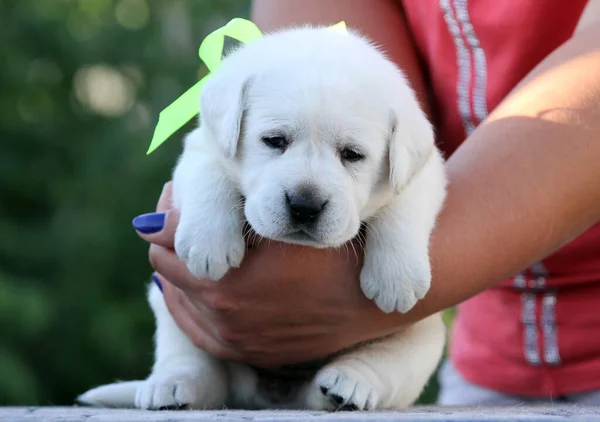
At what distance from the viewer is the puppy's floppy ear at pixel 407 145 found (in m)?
2.48

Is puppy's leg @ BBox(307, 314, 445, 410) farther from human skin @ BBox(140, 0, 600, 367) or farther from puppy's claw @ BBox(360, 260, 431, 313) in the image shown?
puppy's claw @ BBox(360, 260, 431, 313)

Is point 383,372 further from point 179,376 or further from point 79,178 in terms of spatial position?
point 79,178

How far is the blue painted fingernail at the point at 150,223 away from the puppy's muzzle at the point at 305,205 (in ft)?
1.57

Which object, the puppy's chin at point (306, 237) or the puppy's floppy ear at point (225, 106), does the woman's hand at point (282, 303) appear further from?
the puppy's floppy ear at point (225, 106)

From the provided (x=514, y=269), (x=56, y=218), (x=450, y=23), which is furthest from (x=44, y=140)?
(x=514, y=269)

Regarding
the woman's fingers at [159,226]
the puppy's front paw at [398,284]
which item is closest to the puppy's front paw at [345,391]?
the puppy's front paw at [398,284]

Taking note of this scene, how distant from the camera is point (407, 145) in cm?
251

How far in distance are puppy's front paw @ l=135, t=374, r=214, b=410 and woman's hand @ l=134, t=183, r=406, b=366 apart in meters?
0.15

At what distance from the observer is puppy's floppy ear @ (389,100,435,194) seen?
8.13 ft

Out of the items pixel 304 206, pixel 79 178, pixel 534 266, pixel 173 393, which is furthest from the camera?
pixel 79 178

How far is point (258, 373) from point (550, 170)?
107 cm

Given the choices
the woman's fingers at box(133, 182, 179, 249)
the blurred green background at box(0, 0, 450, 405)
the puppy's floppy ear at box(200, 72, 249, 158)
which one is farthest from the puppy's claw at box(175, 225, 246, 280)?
the blurred green background at box(0, 0, 450, 405)

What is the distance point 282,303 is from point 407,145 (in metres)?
0.57

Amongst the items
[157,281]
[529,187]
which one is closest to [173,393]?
[157,281]
